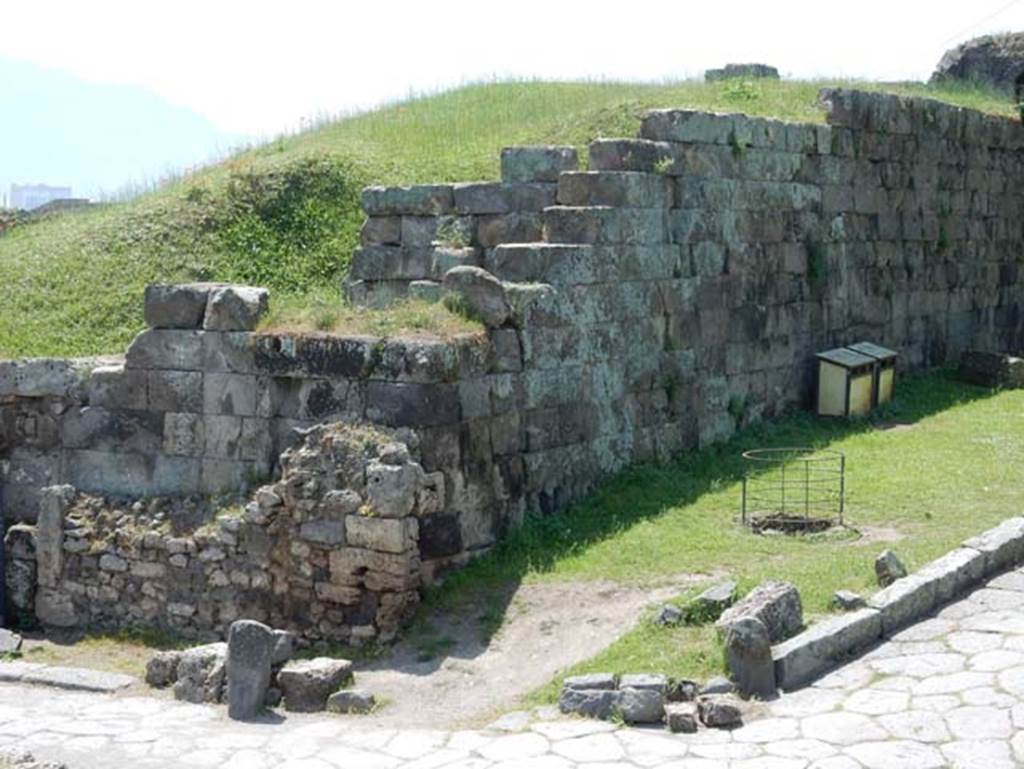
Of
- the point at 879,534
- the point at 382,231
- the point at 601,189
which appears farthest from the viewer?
the point at 382,231

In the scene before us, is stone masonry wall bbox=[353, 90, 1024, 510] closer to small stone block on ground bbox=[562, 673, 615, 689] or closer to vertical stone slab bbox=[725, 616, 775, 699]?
small stone block on ground bbox=[562, 673, 615, 689]

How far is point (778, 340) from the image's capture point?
59.9ft

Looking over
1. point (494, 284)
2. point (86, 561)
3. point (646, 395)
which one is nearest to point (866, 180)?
point (646, 395)

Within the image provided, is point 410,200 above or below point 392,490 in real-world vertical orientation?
above

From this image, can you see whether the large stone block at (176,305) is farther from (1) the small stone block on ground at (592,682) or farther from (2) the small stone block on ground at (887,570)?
(2) the small stone block on ground at (887,570)

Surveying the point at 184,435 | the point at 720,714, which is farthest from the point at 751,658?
the point at 184,435

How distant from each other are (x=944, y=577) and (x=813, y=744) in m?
2.79

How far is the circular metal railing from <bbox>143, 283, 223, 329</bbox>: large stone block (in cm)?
502

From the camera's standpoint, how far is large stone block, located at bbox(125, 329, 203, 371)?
1335 cm

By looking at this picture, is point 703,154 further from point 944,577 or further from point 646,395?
point 944,577

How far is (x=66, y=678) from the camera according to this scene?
11602mm

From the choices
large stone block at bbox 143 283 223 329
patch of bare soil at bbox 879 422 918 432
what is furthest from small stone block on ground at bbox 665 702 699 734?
patch of bare soil at bbox 879 422 918 432

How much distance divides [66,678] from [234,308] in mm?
3409

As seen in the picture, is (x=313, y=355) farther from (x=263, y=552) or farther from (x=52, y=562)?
(x=52, y=562)
